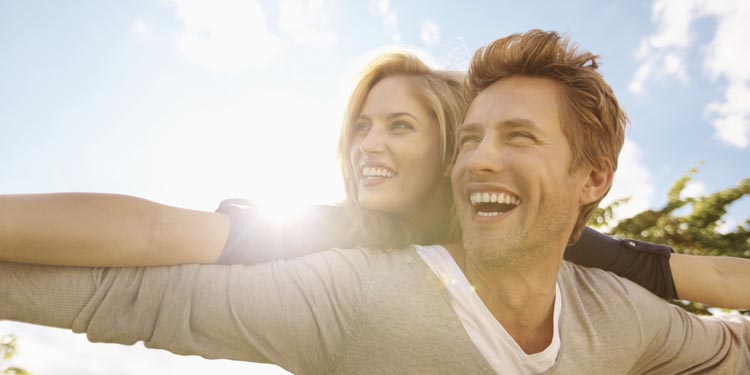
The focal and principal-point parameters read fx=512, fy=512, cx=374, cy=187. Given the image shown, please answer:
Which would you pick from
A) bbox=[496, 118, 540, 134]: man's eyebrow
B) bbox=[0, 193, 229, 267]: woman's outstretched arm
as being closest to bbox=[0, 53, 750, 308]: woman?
bbox=[0, 193, 229, 267]: woman's outstretched arm

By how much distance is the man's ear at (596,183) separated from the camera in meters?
2.59

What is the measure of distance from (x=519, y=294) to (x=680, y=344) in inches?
45.1

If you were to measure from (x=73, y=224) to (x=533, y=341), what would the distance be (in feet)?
6.42

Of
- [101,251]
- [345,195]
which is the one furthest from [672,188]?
[101,251]

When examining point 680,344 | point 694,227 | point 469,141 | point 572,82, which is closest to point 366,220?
point 469,141

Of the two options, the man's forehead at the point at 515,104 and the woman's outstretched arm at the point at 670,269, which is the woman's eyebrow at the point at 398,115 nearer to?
the man's forehead at the point at 515,104

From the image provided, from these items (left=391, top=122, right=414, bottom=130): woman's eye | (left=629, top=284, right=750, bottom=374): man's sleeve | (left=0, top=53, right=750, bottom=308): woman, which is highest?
(left=391, top=122, right=414, bottom=130): woman's eye

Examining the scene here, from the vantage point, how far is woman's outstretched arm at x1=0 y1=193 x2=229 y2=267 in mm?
1567

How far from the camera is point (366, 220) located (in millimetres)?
2756

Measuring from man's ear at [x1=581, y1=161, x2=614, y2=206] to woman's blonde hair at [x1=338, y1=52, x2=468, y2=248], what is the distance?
698mm

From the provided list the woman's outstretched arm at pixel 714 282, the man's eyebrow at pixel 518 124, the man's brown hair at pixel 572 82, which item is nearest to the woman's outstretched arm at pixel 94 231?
the man's eyebrow at pixel 518 124

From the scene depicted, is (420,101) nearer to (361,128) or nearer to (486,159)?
(361,128)

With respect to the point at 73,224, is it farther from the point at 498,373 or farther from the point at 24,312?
the point at 498,373

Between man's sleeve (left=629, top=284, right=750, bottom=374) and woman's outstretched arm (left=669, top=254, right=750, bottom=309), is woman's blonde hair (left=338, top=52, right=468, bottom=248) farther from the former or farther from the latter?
woman's outstretched arm (left=669, top=254, right=750, bottom=309)
